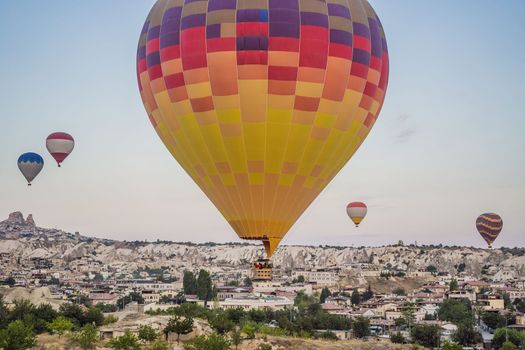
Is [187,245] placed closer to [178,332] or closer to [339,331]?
[339,331]

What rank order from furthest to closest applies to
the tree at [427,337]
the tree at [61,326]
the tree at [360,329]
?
the tree at [360,329]
the tree at [427,337]
the tree at [61,326]

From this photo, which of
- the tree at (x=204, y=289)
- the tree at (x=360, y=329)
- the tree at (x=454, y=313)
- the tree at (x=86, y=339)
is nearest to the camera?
the tree at (x=86, y=339)

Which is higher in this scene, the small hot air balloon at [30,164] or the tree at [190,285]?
the small hot air balloon at [30,164]

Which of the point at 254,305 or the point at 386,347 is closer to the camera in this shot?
the point at 386,347

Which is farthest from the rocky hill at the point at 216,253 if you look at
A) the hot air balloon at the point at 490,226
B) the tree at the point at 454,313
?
the hot air balloon at the point at 490,226

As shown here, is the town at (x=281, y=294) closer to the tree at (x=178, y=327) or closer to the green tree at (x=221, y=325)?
the green tree at (x=221, y=325)

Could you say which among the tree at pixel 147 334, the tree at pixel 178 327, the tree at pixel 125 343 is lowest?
the tree at pixel 125 343

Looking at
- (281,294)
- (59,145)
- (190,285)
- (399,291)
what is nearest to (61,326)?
(59,145)

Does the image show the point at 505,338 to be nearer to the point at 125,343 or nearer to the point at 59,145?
the point at 125,343

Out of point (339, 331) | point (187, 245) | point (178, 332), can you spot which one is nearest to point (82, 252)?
point (187, 245)
